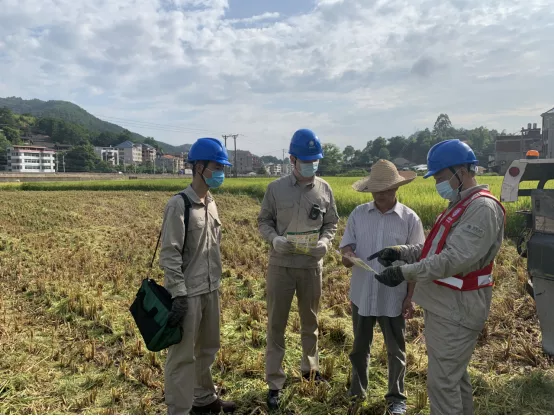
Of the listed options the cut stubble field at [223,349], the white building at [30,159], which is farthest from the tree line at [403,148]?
the cut stubble field at [223,349]

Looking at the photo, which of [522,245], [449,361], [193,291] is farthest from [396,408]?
[522,245]

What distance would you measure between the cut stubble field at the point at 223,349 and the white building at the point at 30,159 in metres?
85.9

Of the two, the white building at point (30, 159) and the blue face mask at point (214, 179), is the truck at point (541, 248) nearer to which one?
the blue face mask at point (214, 179)

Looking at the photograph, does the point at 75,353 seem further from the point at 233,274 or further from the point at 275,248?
the point at 233,274

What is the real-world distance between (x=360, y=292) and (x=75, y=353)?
2.94 meters

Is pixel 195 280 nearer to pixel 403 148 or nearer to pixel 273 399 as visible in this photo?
pixel 273 399

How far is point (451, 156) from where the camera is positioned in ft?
7.54

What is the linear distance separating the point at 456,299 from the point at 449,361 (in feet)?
1.21

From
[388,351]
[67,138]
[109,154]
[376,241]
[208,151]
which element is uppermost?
[67,138]

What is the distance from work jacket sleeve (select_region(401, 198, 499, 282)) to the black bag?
66.3 inches

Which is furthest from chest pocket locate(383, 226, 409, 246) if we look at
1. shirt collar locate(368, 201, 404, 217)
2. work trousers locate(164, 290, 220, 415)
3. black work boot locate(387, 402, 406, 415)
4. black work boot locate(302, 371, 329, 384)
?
work trousers locate(164, 290, 220, 415)

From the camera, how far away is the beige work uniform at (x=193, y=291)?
2.63 metres

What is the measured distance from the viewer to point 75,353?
12.4 ft

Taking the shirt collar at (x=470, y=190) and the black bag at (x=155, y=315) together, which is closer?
the shirt collar at (x=470, y=190)
